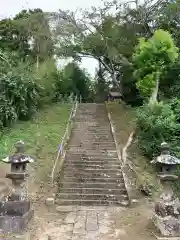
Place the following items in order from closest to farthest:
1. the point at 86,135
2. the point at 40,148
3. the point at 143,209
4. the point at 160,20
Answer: the point at 143,209 → the point at 40,148 → the point at 86,135 → the point at 160,20

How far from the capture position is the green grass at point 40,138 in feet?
40.5

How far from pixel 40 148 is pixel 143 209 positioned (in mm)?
5586

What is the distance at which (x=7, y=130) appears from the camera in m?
15.1

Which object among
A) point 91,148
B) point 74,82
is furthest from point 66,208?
point 74,82

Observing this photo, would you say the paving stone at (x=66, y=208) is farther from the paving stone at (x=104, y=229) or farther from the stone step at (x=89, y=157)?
the stone step at (x=89, y=157)

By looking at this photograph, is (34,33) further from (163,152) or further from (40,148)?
(163,152)

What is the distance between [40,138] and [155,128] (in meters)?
5.08

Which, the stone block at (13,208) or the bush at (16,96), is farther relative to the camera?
the bush at (16,96)

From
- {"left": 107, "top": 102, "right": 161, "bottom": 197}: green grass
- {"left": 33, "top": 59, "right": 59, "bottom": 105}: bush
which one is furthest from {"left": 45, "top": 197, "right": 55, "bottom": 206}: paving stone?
{"left": 33, "top": 59, "right": 59, "bottom": 105}: bush

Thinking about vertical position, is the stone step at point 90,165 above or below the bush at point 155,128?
below

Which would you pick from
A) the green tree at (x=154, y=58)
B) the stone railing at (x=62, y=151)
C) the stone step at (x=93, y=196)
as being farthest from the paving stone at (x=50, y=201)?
the green tree at (x=154, y=58)

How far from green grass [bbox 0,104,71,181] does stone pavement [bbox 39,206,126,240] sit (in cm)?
238

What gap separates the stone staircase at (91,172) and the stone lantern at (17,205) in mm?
2069

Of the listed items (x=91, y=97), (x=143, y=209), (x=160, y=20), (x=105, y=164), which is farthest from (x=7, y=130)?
(x=91, y=97)
